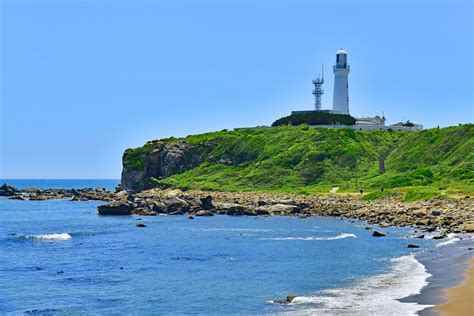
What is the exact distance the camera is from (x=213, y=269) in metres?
42.7

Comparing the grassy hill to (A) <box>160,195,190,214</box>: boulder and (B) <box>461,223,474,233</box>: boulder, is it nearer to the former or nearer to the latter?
(A) <box>160,195,190,214</box>: boulder

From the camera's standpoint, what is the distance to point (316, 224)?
72.8 meters

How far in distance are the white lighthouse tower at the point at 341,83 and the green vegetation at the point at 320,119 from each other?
10.4 metres

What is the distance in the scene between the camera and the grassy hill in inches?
4417

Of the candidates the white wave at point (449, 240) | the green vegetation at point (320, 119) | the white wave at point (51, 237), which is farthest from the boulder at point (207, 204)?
the green vegetation at point (320, 119)

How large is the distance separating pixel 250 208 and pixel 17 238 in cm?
3432

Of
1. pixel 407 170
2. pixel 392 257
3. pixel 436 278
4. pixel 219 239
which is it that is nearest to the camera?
pixel 436 278

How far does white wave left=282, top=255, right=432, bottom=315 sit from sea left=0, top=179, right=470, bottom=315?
0.05 meters

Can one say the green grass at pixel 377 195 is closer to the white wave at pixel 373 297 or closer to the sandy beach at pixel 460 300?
the white wave at pixel 373 297

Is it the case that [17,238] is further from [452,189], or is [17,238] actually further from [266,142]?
[266,142]

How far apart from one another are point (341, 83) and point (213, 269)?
131 meters

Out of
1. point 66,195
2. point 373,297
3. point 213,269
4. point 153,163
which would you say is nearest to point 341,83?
point 153,163

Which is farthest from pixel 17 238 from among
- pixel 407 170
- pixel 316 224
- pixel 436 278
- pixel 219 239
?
pixel 407 170

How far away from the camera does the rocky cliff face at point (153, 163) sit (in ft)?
471
